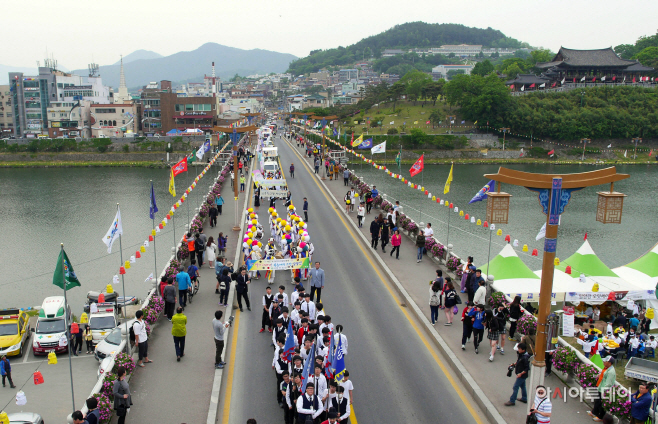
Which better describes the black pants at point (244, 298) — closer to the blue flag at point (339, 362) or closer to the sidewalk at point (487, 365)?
the sidewalk at point (487, 365)

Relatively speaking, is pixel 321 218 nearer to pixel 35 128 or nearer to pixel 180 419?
pixel 180 419

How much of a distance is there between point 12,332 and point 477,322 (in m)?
14.8

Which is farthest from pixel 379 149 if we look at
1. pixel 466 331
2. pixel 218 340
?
pixel 218 340

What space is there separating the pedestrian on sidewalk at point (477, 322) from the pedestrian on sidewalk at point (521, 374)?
72.6 inches

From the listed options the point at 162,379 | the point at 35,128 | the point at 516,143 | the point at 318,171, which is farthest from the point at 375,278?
the point at 35,128

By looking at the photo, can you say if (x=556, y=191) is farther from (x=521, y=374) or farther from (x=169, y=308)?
(x=169, y=308)

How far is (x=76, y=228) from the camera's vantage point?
37969 mm

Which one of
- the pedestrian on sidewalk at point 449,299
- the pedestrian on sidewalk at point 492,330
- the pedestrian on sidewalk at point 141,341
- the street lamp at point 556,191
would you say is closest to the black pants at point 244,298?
the pedestrian on sidewalk at point 141,341

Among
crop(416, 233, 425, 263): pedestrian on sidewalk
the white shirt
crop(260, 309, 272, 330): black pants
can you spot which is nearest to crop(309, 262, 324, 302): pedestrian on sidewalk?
crop(260, 309, 272, 330): black pants

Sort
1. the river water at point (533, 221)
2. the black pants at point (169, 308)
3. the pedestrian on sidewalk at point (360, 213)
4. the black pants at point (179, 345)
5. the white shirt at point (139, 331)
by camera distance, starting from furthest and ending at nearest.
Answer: the river water at point (533, 221) → the pedestrian on sidewalk at point (360, 213) → the black pants at point (169, 308) → the black pants at point (179, 345) → the white shirt at point (139, 331)

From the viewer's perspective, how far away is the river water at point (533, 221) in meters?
32.3

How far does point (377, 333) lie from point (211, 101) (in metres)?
90.0

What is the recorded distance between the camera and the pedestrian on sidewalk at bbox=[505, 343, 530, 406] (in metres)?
10.1

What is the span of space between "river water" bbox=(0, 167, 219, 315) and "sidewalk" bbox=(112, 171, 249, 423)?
10389 millimetres
